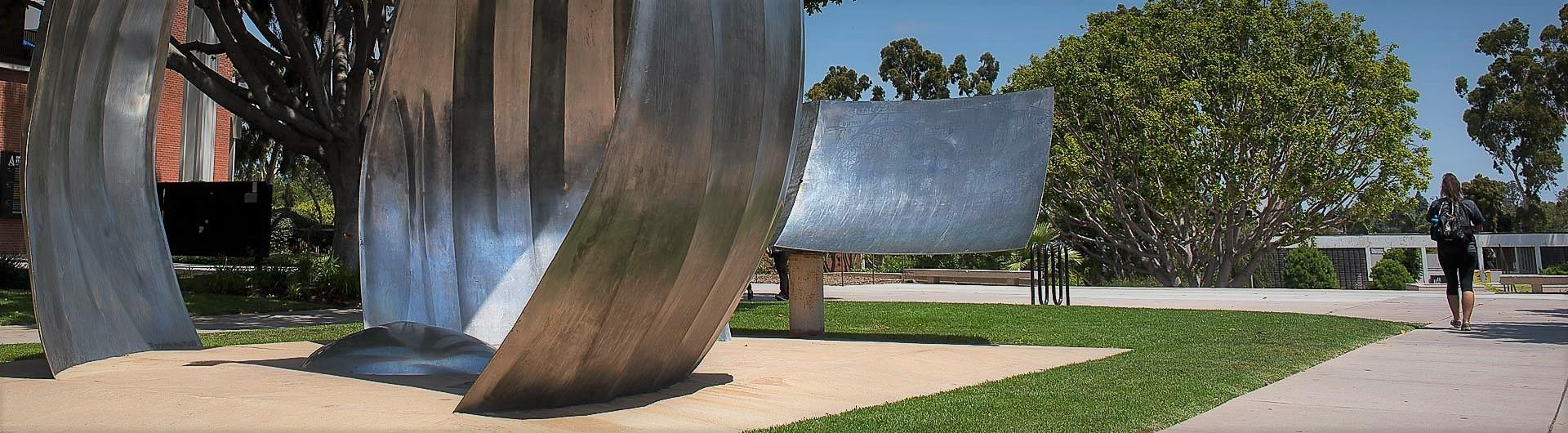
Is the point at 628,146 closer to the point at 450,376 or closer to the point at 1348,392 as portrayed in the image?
the point at 450,376

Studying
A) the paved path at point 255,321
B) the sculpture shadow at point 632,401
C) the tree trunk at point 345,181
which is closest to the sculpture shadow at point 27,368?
the paved path at point 255,321

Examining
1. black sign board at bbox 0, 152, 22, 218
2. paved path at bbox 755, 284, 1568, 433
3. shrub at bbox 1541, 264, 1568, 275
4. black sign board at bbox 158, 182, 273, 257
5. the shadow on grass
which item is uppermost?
black sign board at bbox 0, 152, 22, 218

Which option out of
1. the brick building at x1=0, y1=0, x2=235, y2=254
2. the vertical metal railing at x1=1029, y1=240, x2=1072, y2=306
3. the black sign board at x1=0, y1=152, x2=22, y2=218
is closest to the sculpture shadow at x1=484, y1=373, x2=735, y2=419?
the vertical metal railing at x1=1029, y1=240, x2=1072, y2=306

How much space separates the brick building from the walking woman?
18.9 m

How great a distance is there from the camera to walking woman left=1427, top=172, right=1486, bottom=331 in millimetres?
11062

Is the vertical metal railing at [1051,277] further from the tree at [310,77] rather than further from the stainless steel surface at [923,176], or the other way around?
the stainless steel surface at [923,176]

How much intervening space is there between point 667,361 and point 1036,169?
570 centimetres

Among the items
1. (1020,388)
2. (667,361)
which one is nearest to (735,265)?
(667,361)

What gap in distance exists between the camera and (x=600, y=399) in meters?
5.86

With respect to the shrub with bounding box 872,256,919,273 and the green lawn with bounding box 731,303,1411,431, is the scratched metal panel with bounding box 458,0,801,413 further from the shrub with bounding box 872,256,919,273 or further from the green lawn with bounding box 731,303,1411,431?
the shrub with bounding box 872,256,919,273

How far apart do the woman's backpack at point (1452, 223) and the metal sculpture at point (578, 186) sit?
8.07 meters

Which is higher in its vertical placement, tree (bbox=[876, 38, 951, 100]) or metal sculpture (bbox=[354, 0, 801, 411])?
tree (bbox=[876, 38, 951, 100])

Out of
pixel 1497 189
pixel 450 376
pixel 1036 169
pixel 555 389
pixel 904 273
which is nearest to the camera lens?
pixel 555 389

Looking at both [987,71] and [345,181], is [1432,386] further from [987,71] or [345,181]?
[987,71]
